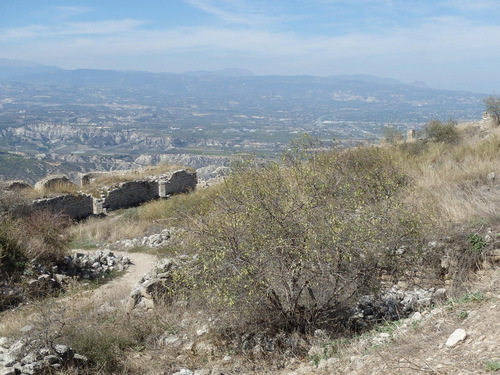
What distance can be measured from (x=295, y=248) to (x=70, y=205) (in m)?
13.1

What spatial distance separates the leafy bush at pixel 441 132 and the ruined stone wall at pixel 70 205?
48.1 ft

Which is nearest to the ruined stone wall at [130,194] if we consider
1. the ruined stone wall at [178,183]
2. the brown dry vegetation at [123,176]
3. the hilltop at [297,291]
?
the ruined stone wall at [178,183]

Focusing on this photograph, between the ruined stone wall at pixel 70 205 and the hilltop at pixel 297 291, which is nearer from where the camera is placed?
the hilltop at pixel 297 291

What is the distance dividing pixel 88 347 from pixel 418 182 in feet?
26.4

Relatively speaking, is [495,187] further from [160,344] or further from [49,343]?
[49,343]

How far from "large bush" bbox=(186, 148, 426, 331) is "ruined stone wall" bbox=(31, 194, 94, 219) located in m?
10.9

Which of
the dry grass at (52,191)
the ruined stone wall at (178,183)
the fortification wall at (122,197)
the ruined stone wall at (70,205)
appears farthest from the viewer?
the ruined stone wall at (178,183)

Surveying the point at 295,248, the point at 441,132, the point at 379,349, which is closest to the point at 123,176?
the point at 441,132

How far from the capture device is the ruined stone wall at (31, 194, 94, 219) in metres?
14.9

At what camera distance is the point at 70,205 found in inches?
634

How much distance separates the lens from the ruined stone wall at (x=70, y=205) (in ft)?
49.0

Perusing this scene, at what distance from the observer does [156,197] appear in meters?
19.4

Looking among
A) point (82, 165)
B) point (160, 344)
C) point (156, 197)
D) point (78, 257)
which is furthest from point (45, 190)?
point (82, 165)

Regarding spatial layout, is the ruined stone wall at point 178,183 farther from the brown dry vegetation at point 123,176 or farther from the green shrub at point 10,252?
the green shrub at point 10,252
